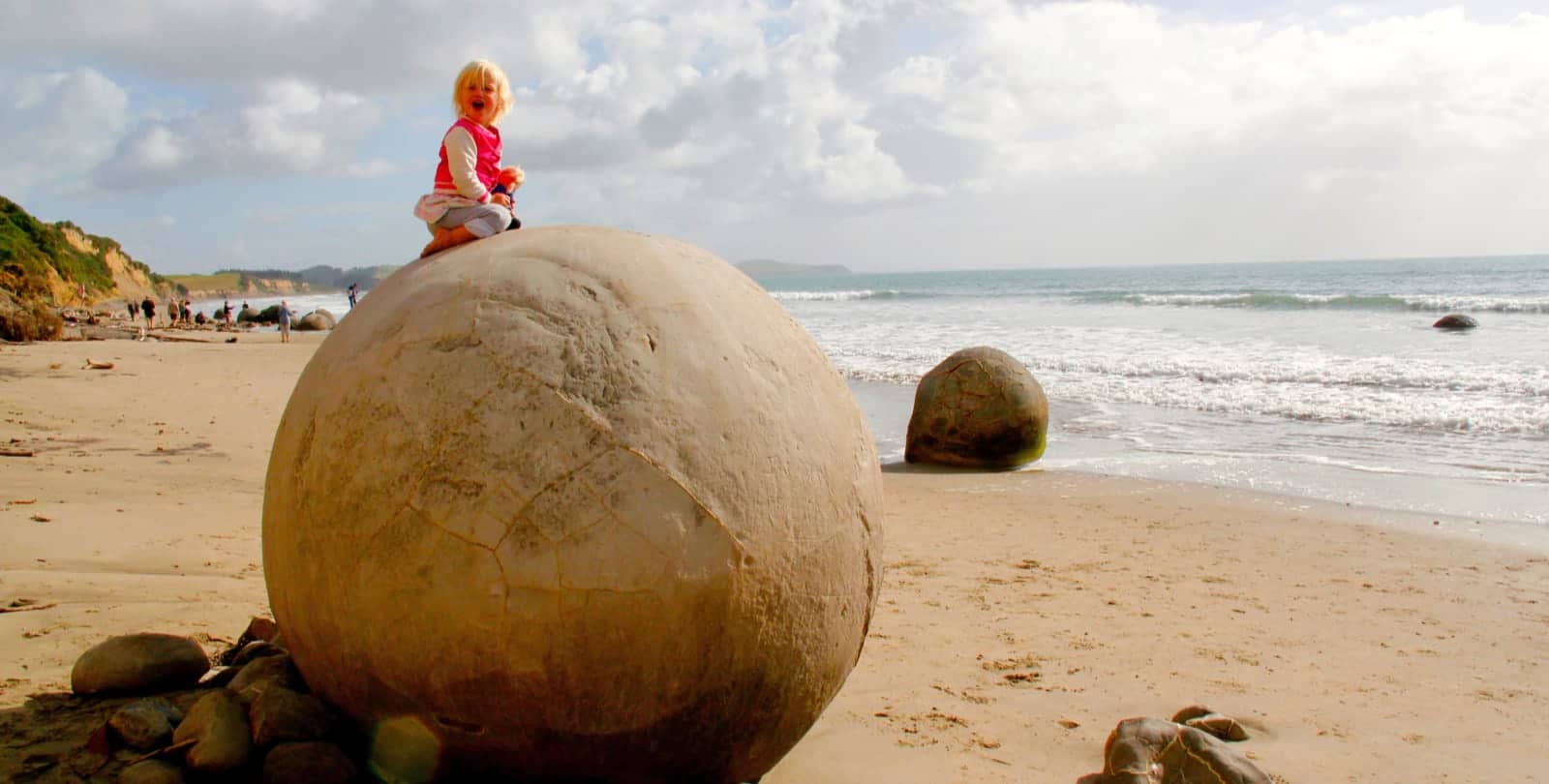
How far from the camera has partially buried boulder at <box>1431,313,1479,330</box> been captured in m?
25.4

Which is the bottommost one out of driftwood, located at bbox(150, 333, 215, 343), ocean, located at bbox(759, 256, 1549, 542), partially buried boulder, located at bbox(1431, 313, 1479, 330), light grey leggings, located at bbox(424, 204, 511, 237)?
ocean, located at bbox(759, 256, 1549, 542)

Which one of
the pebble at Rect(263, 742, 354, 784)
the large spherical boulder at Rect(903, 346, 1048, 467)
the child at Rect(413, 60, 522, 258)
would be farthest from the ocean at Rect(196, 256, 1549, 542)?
the pebble at Rect(263, 742, 354, 784)

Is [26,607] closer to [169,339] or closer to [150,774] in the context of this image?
[150,774]

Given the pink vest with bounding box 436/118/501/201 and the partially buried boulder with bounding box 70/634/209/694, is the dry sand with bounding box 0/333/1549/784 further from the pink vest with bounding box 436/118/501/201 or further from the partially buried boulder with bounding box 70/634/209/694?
the pink vest with bounding box 436/118/501/201

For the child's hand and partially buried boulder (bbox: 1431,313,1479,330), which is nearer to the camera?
the child's hand

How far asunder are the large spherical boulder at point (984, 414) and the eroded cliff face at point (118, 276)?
42.7 meters

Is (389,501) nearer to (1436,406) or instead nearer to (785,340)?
(785,340)

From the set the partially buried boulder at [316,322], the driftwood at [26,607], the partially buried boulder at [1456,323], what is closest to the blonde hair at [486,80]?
the driftwood at [26,607]

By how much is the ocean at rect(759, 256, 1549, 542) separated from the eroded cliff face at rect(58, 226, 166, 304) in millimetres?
34541

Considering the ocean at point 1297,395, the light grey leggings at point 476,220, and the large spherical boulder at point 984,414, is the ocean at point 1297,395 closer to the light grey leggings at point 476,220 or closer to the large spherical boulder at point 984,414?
the large spherical boulder at point 984,414

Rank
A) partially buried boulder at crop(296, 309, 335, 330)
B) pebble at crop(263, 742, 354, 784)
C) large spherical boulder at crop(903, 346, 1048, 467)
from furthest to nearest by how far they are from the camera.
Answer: partially buried boulder at crop(296, 309, 335, 330), large spherical boulder at crop(903, 346, 1048, 467), pebble at crop(263, 742, 354, 784)

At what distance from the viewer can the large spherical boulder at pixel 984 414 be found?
11.1 metres

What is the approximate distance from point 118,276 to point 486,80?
59.5m

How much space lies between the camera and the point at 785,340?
3.27 meters
